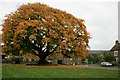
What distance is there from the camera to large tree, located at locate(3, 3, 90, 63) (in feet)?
135

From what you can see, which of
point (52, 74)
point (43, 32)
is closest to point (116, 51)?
point (43, 32)

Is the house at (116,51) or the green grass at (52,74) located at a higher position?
the house at (116,51)

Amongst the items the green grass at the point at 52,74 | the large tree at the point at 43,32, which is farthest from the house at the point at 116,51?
the green grass at the point at 52,74

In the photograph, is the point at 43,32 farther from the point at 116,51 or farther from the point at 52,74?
the point at 116,51

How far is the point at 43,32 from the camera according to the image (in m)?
42.0

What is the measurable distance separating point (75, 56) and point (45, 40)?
7235 mm

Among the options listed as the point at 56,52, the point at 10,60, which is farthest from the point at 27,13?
the point at 10,60

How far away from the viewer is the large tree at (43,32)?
41094mm

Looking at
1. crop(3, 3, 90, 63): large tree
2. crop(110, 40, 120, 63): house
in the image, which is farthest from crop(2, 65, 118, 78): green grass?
crop(110, 40, 120, 63): house

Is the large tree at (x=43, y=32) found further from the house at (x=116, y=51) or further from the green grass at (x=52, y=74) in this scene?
the house at (x=116, y=51)

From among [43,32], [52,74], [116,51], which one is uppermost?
[43,32]

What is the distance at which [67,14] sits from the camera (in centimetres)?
4506

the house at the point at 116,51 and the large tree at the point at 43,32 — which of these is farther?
the house at the point at 116,51

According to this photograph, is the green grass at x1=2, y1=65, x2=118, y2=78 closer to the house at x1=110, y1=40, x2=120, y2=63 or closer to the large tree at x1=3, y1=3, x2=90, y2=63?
the large tree at x1=3, y1=3, x2=90, y2=63
